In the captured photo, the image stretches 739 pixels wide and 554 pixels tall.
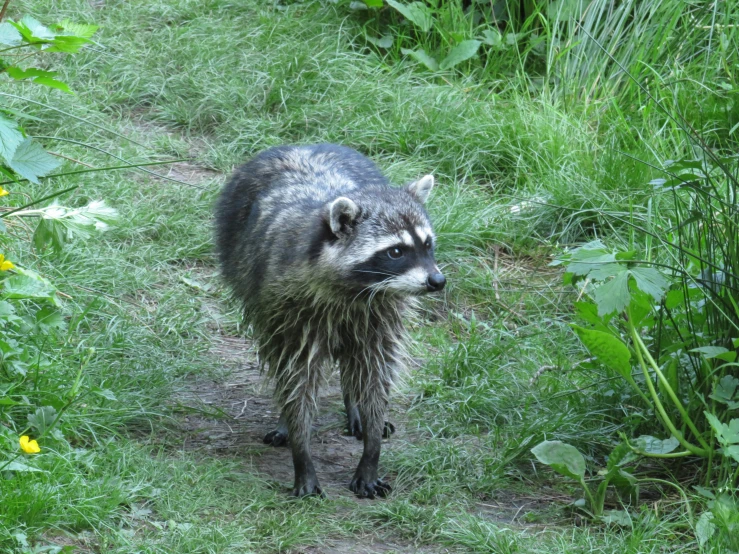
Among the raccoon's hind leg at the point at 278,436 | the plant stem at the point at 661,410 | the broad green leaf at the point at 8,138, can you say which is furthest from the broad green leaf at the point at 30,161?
the plant stem at the point at 661,410

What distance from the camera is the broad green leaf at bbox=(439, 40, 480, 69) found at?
7078 millimetres

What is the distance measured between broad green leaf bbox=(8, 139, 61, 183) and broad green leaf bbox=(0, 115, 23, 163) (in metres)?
0.17

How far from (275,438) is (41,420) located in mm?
1148

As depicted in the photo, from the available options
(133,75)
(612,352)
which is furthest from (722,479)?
(133,75)

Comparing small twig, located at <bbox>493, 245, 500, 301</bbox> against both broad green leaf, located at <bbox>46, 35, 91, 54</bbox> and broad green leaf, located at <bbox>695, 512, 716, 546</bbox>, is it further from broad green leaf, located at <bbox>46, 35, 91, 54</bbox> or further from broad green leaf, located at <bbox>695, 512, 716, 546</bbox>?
broad green leaf, located at <bbox>46, 35, 91, 54</bbox>

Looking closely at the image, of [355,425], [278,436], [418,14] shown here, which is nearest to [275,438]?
[278,436]

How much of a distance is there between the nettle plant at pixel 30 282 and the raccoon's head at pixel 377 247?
2.85ft

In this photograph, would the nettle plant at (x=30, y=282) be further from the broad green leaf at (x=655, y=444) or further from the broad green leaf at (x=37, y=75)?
the broad green leaf at (x=655, y=444)

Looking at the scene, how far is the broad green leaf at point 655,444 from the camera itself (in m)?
3.76

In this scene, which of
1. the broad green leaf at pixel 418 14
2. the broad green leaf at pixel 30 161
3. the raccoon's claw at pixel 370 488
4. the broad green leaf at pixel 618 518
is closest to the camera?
the broad green leaf at pixel 30 161

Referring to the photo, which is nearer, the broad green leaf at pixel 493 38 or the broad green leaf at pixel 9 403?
the broad green leaf at pixel 9 403

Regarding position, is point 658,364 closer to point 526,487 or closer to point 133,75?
point 526,487

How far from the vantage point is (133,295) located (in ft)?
17.7

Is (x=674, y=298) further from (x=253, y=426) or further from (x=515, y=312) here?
(x=253, y=426)
